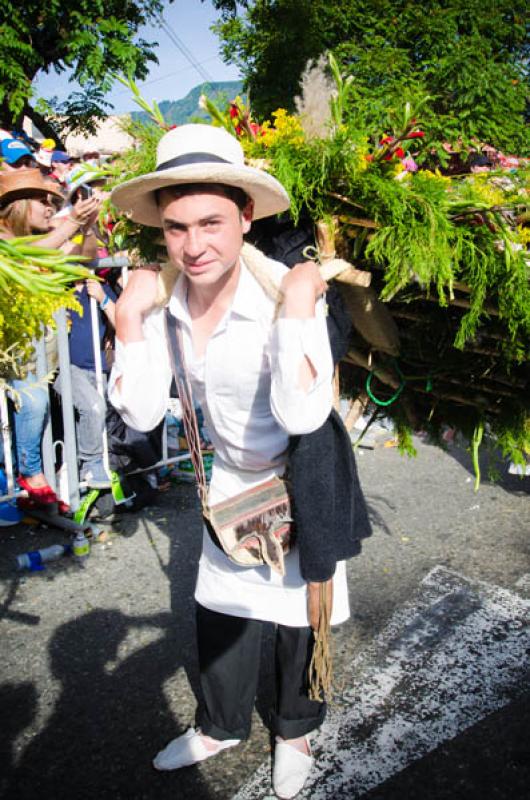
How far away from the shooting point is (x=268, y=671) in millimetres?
2842

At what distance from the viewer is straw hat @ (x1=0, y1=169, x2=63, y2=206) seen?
11.4 ft

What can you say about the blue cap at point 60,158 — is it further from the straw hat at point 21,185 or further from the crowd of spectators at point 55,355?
the straw hat at point 21,185

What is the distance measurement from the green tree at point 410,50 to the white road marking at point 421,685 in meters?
7.22

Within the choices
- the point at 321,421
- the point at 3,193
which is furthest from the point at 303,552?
the point at 3,193

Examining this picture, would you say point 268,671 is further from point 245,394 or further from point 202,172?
point 202,172

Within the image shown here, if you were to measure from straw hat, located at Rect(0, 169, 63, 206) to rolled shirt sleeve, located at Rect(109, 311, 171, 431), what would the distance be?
6.65ft

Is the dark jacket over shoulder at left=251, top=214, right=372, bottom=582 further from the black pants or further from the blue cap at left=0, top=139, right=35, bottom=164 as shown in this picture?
the blue cap at left=0, top=139, right=35, bottom=164

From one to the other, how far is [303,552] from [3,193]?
271 cm

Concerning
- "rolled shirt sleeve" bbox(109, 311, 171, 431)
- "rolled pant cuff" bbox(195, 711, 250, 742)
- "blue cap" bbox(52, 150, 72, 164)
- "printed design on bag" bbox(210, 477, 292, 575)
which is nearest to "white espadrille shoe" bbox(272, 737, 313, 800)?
"rolled pant cuff" bbox(195, 711, 250, 742)

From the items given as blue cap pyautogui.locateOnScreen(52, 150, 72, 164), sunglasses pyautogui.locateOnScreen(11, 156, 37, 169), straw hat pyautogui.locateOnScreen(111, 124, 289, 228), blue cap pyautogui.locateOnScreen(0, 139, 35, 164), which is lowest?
straw hat pyautogui.locateOnScreen(111, 124, 289, 228)

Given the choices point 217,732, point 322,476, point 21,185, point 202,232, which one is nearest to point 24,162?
point 21,185

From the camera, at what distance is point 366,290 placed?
2.05 metres

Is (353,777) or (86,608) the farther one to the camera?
(86,608)

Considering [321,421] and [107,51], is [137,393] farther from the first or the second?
[107,51]
